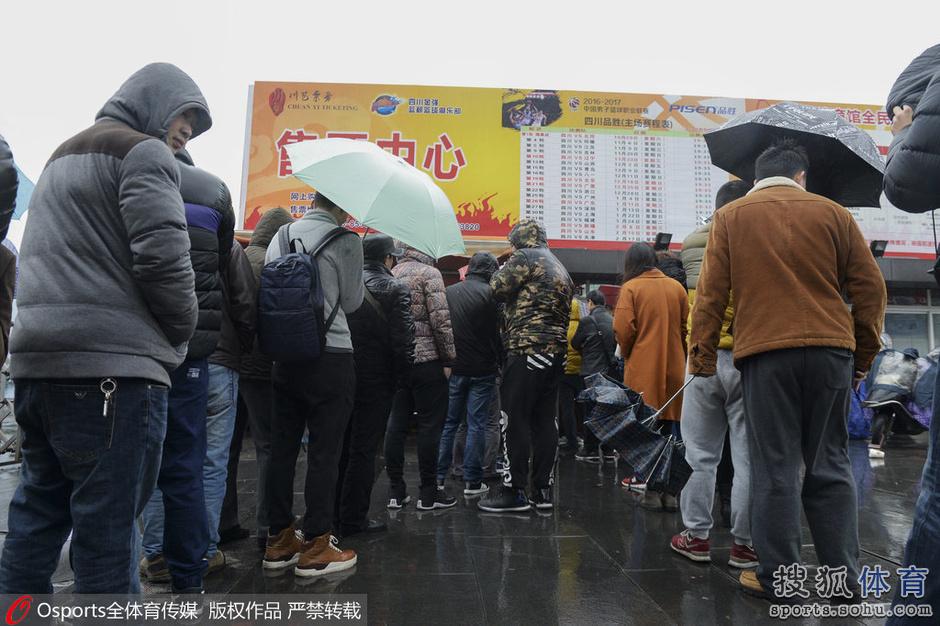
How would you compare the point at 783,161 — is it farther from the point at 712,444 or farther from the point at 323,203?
the point at 323,203

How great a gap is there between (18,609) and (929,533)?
2.57 meters

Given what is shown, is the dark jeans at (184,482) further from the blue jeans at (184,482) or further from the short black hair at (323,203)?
the short black hair at (323,203)

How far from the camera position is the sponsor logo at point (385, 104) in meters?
10.4

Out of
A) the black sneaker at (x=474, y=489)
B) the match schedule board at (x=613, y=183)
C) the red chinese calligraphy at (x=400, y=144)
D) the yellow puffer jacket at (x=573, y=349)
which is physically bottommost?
the black sneaker at (x=474, y=489)

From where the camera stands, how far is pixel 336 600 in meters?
2.50

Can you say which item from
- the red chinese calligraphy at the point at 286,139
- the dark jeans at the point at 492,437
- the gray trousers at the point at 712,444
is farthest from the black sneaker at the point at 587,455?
the red chinese calligraphy at the point at 286,139

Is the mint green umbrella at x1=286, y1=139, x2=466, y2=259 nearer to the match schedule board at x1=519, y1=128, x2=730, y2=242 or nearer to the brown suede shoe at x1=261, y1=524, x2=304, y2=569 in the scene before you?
the brown suede shoe at x1=261, y1=524, x2=304, y2=569

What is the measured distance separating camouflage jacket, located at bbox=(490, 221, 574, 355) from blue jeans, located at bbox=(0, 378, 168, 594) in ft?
8.67

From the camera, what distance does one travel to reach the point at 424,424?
4.32 m

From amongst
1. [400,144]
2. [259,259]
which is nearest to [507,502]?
[259,259]

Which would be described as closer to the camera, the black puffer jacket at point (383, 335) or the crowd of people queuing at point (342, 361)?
the crowd of people queuing at point (342, 361)

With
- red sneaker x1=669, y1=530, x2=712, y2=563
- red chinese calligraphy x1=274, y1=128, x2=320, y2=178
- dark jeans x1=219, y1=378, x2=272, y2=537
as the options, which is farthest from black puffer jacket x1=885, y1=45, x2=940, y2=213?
red chinese calligraphy x1=274, y1=128, x2=320, y2=178

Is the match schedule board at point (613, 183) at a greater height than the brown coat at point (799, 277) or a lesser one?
greater

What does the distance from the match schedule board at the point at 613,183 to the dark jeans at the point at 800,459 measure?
769cm
